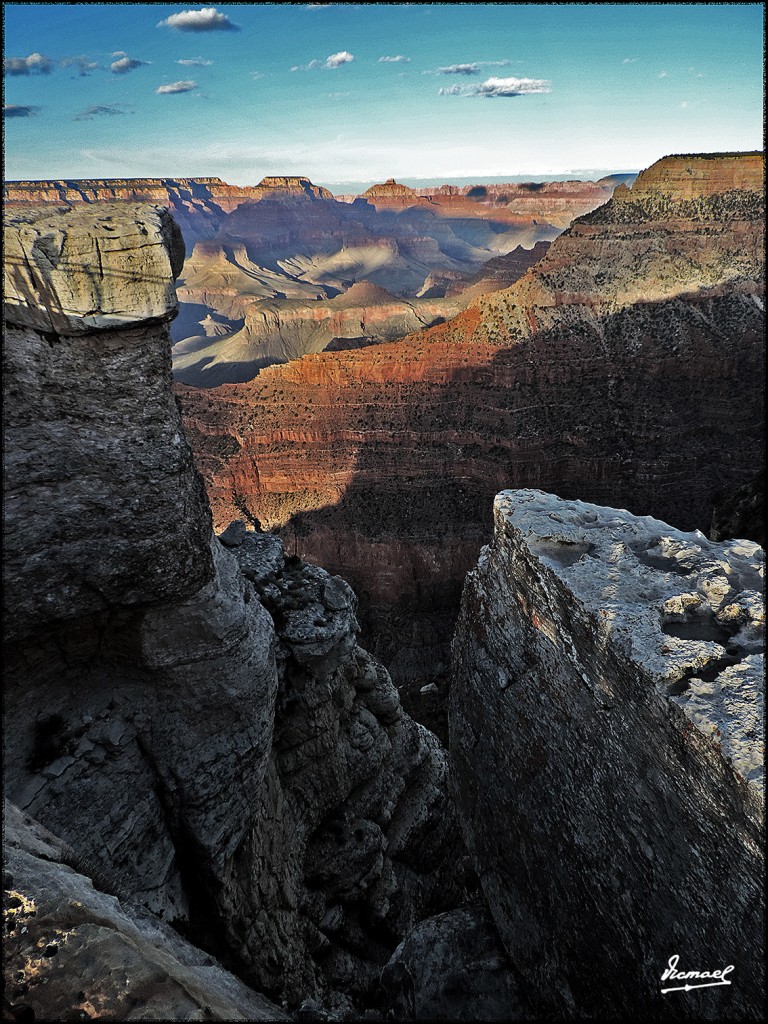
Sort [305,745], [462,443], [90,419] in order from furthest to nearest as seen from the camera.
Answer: [462,443]
[305,745]
[90,419]

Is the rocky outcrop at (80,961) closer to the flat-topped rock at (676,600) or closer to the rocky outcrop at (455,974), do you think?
the rocky outcrop at (455,974)

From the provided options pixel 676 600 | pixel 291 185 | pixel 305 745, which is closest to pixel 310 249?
pixel 291 185

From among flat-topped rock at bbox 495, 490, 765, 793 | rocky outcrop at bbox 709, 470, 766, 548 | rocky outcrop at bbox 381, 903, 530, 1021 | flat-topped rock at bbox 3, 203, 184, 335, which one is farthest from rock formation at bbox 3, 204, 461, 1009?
rocky outcrop at bbox 709, 470, 766, 548

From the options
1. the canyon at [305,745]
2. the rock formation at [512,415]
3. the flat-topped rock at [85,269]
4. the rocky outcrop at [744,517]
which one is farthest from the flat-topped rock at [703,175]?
the flat-topped rock at [85,269]

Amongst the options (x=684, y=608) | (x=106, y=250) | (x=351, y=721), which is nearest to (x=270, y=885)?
(x=351, y=721)

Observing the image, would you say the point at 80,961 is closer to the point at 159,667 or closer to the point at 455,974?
the point at 159,667

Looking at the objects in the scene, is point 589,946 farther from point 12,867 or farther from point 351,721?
point 351,721
